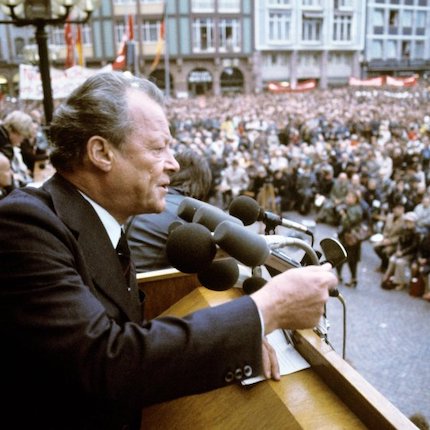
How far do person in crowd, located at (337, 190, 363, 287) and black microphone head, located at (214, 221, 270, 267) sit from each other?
6.82 meters

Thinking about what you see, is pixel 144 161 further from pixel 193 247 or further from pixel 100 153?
pixel 193 247

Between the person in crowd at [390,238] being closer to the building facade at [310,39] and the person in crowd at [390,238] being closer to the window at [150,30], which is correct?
the window at [150,30]

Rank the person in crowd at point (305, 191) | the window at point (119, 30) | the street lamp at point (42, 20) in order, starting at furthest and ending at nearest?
the window at point (119, 30) < the person in crowd at point (305, 191) < the street lamp at point (42, 20)

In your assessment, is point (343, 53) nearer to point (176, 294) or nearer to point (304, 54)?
point (304, 54)

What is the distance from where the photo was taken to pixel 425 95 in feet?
93.6

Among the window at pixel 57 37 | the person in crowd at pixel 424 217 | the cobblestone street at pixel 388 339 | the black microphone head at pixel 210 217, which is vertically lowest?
the cobblestone street at pixel 388 339

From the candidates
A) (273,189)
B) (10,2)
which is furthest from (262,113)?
(10,2)

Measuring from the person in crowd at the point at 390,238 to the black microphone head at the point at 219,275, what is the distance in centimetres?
751

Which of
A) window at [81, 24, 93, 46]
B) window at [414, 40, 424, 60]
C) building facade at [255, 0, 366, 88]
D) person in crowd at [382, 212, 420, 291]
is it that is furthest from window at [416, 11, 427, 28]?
person in crowd at [382, 212, 420, 291]

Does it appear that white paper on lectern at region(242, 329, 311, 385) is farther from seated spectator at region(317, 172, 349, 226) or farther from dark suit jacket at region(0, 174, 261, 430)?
seated spectator at region(317, 172, 349, 226)

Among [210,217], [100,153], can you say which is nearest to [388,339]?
[210,217]

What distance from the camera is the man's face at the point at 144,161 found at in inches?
50.4

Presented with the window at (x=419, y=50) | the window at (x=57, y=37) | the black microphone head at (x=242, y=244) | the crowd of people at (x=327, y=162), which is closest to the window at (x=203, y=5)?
the window at (x=57, y=37)

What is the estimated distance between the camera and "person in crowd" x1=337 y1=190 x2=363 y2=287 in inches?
305
